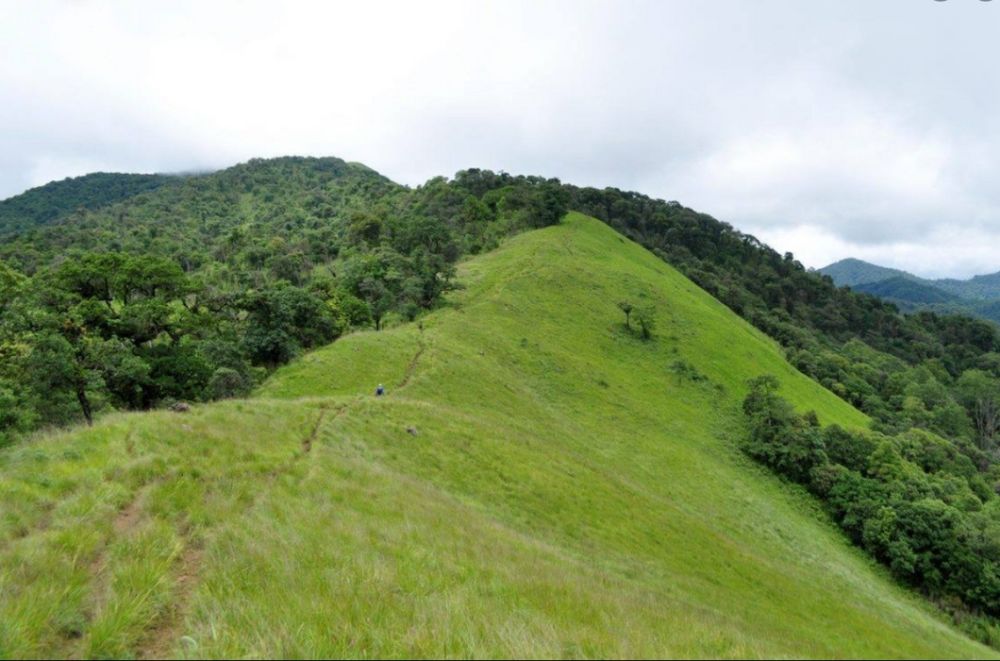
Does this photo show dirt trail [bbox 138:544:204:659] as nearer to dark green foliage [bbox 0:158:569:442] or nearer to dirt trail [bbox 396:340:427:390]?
dark green foliage [bbox 0:158:569:442]

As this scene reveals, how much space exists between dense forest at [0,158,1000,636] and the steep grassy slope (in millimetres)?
5776

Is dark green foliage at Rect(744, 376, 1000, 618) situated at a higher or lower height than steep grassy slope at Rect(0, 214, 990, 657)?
lower

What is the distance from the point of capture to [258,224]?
156 metres

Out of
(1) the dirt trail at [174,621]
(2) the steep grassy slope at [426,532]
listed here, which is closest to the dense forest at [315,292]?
(2) the steep grassy slope at [426,532]

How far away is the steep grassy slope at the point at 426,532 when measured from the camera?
6.00 m

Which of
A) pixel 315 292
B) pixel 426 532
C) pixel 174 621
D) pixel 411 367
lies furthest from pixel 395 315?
pixel 174 621

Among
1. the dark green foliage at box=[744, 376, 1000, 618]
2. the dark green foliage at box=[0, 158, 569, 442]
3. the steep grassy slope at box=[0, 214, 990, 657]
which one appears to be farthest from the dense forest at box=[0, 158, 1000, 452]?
the dark green foliage at box=[744, 376, 1000, 618]

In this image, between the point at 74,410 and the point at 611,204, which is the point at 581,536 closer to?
the point at 74,410

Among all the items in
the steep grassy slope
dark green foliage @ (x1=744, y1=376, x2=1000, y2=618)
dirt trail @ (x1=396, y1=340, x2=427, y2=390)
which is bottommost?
dark green foliage @ (x1=744, y1=376, x2=1000, y2=618)

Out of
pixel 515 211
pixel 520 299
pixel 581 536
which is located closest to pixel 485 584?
pixel 581 536

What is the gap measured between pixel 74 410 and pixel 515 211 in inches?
3417

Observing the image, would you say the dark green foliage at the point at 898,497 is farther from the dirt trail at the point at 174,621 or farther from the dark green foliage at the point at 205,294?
the dirt trail at the point at 174,621

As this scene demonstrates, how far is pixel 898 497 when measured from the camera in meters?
37.4

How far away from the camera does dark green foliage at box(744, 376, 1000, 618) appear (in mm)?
32531
